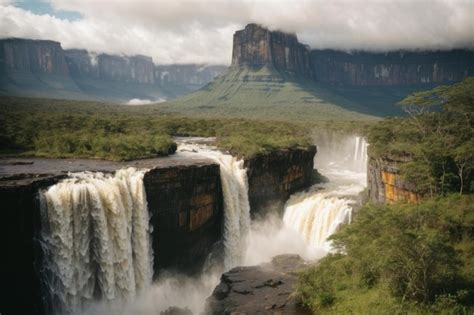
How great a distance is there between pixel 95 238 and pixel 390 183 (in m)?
24.3

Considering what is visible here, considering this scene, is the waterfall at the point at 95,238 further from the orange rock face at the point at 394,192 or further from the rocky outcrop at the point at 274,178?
the orange rock face at the point at 394,192

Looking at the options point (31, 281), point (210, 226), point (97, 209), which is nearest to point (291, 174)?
point (210, 226)

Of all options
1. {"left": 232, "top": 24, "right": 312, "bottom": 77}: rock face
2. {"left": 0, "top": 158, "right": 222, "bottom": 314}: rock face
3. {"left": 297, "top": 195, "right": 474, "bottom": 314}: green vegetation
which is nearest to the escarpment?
{"left": 0, "top": 158, "right": 222, "bottom": 314}: rock face

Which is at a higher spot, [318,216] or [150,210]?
[150,210]

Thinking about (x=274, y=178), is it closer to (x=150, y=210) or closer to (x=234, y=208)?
(x=234, y=208)

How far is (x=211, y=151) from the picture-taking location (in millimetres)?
48656

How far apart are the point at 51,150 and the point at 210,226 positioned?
16.4 m

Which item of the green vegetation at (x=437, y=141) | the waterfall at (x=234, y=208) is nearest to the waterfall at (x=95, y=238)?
the waterfall at (x=234, y=208)

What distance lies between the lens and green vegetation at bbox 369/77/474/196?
31.4m


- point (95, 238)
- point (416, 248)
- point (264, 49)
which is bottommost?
point (95, 238)

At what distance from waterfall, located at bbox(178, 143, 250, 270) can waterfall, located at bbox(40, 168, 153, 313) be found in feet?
32.6

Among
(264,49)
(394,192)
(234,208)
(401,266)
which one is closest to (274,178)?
(234,208)

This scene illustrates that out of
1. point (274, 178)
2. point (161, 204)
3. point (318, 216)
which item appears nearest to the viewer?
point (161, 204)

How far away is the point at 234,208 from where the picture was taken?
4053cm
